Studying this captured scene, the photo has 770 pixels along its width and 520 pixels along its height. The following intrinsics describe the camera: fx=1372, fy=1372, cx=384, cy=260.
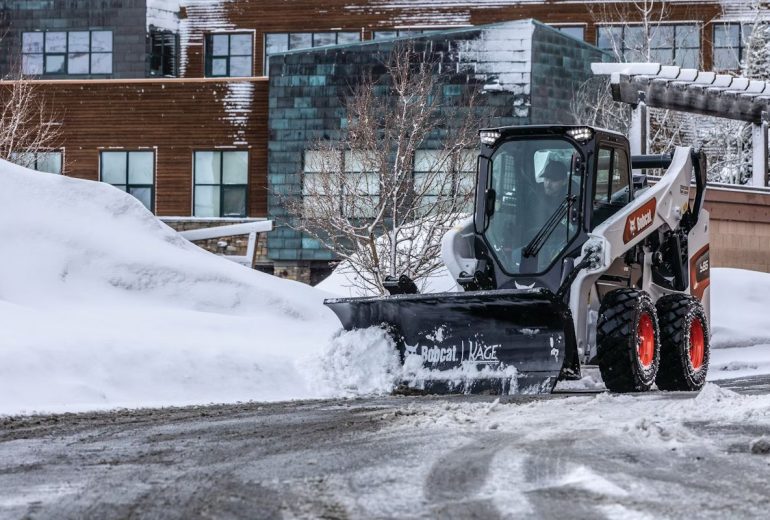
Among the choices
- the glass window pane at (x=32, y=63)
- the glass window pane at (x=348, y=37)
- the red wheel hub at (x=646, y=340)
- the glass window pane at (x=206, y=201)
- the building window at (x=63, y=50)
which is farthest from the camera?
the building window at (x=63, y=50)

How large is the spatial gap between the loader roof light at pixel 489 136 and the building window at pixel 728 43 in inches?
1086

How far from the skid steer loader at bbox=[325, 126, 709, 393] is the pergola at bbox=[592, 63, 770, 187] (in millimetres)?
8393

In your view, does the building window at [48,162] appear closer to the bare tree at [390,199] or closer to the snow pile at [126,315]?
the bare tree at [390,199]

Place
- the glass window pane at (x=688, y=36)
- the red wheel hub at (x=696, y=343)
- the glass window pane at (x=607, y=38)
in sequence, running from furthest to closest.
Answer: the glass window pane at (x=607, y=38), the glass window pane at (x=688, y=36), the red wheel hub at (x=696, y=343)

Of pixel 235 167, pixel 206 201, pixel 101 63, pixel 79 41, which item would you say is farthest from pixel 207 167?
pixel 79 41

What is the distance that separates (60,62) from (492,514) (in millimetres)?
37756

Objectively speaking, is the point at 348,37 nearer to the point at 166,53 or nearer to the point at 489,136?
the point at 166,53

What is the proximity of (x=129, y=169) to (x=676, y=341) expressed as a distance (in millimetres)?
24436

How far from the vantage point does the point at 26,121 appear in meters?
33.9

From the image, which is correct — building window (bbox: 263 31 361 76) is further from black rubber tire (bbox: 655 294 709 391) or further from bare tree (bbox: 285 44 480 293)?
black rubber tire (bbox: 655 294 709 391)

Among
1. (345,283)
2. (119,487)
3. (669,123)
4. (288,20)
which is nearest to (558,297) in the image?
(119,487)

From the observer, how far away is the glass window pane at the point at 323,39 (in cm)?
4025

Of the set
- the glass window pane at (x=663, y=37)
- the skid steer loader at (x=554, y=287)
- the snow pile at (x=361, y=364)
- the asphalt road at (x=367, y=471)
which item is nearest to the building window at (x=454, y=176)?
the skid steer loader at (x=554, y=287)

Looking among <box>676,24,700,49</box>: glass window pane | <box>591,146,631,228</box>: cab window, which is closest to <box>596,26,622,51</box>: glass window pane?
<box>676,24,700,49</box>: glass window pane
